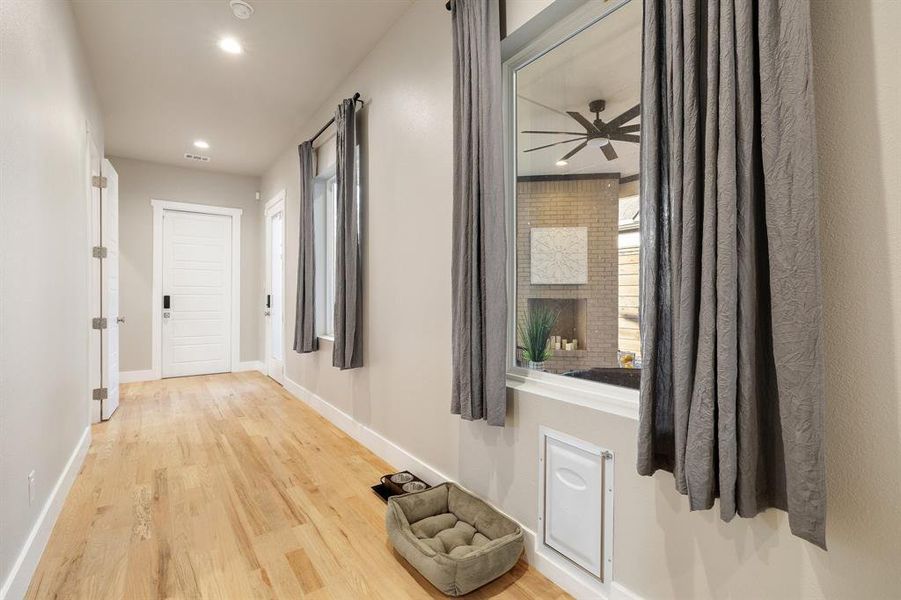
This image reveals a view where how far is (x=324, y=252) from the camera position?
4.23 meters

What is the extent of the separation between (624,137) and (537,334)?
889mm

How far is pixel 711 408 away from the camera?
1095 millimetres

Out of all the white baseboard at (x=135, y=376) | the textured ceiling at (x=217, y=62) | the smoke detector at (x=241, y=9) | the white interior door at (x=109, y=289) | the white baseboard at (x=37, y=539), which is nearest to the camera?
the white baseboard at (x=37, y=539)

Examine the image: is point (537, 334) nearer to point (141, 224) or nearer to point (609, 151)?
point (609, 151)

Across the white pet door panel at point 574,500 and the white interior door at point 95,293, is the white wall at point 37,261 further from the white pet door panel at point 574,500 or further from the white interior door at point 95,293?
the white pet door panel at point 574,500

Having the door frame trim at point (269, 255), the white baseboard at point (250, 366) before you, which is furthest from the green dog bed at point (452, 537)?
the white baseboard at point (250, 366)

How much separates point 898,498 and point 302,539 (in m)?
2.05

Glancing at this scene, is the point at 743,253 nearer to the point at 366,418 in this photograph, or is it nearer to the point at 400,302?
the point at 400,302

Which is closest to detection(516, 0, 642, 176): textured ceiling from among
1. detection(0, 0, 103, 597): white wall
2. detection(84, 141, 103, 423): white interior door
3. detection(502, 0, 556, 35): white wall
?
detection(502, 0, 556, 35): white wall

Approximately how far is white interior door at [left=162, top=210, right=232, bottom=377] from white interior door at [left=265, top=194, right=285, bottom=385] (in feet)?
2.45

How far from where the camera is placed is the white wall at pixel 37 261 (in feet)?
5.01

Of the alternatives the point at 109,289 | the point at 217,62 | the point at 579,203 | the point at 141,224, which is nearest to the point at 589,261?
the point at 579,203

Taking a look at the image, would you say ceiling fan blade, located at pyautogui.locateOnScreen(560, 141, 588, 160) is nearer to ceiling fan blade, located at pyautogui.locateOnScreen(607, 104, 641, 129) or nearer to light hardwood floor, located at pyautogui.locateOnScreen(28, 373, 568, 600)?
ceiling fan blade, located at pyautogui.locateOnScreen(607, 104, 641, 129)

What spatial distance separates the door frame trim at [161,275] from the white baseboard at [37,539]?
3283 millimetres
